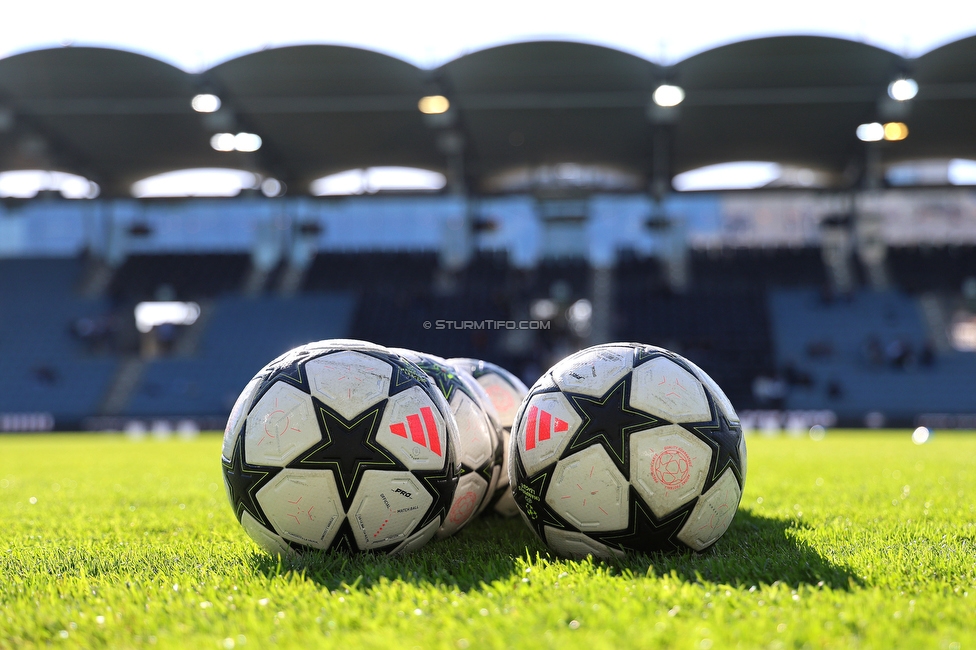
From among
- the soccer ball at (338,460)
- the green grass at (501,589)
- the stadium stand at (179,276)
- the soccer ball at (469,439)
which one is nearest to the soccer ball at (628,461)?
the green grass at (501,589)

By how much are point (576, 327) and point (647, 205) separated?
6.02m

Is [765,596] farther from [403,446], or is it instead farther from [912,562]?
[403,446]

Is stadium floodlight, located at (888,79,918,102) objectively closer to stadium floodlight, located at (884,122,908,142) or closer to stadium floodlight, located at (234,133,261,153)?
stadium floodlight, located at (884,122,908,142)

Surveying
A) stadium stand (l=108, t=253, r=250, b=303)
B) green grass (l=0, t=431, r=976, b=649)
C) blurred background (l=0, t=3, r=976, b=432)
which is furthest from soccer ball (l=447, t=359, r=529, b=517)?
stadium stand (l=108, t=253, r=250, b=303)

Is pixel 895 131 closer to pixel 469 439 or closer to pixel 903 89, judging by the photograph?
pixel 903 89

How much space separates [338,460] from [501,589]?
3.18ft

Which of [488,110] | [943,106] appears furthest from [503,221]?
[943,106]

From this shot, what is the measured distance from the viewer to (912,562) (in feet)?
10.9

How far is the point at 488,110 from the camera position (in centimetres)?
2448

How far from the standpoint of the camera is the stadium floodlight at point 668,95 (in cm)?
2178

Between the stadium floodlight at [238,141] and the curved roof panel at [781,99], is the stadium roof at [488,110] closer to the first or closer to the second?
the curved roof panel at [781,99]

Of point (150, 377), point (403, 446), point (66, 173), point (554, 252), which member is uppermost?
point (66, 173)

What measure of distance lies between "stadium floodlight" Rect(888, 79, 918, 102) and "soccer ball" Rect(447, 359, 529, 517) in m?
20.9

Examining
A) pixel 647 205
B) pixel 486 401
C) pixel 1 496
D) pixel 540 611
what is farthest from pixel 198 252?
pixel 540 611
